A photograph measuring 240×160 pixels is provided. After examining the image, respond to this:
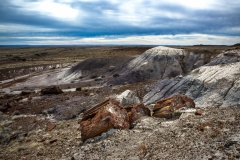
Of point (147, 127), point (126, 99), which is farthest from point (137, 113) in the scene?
point (126, 99)

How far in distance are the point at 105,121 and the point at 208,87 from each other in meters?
12.5

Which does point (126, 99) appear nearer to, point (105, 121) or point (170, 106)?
point (170, 106)

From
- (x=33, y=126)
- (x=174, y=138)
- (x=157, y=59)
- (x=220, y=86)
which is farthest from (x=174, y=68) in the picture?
(x=174, y=138)

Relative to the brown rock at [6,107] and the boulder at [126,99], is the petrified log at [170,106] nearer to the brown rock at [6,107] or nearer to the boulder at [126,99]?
the boulder at [126,99]

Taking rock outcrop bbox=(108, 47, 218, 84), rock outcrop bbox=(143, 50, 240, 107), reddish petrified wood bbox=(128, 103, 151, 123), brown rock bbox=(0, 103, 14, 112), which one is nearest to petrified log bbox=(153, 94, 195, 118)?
reddish petrified wood bbox=(128, 103, 151, 123)

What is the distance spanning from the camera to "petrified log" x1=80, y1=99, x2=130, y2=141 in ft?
39.4

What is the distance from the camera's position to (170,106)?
13844 millimetres

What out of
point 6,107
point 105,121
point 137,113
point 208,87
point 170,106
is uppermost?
point 208,87

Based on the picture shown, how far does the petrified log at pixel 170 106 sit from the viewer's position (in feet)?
44.5

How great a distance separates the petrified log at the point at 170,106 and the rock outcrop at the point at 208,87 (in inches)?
174

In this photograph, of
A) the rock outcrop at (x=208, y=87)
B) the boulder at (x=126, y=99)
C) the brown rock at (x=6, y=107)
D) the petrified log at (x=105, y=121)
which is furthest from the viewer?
the brown rock at (x=6, y=107)

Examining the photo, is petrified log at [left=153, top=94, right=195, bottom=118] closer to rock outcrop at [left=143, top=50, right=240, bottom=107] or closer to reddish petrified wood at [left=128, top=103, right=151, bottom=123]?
reddish petrified wood at [left=128, top=103, right=151, bottom=123]

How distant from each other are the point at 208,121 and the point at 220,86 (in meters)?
9.28

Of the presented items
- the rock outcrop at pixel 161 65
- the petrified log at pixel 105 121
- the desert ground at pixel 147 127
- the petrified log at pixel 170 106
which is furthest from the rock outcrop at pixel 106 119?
the rock outcrop at pixel 161 65
